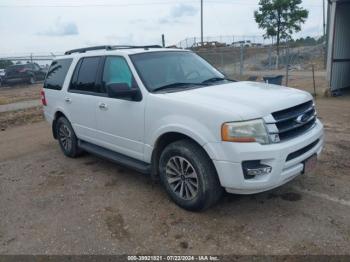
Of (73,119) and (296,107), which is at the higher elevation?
(296,107)

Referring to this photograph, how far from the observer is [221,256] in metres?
3.27

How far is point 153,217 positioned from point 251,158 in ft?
4.40

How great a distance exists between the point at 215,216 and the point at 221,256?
74cm

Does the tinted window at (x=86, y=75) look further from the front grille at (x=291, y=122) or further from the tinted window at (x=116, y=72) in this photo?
the front grille at (x=291, y=122)

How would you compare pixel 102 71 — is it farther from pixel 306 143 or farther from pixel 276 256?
pixel 276 256

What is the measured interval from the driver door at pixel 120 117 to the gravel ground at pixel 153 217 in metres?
0.59

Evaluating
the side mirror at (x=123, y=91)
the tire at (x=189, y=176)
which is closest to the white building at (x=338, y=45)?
the side mirror at (x=123, y=91)

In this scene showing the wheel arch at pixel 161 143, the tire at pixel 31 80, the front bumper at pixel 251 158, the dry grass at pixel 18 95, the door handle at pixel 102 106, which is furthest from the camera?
the tire at pixel 31 80

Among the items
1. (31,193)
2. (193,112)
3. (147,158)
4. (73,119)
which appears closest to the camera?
(193,112)

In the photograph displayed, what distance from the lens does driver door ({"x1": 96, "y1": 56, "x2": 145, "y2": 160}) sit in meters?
4.50

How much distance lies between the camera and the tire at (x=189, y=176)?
3754mm

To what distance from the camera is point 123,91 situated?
4.29 m

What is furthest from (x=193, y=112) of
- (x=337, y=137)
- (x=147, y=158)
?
(x=337, y=137)

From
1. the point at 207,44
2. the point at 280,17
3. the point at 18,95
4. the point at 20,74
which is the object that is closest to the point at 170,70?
the point at 18,95
